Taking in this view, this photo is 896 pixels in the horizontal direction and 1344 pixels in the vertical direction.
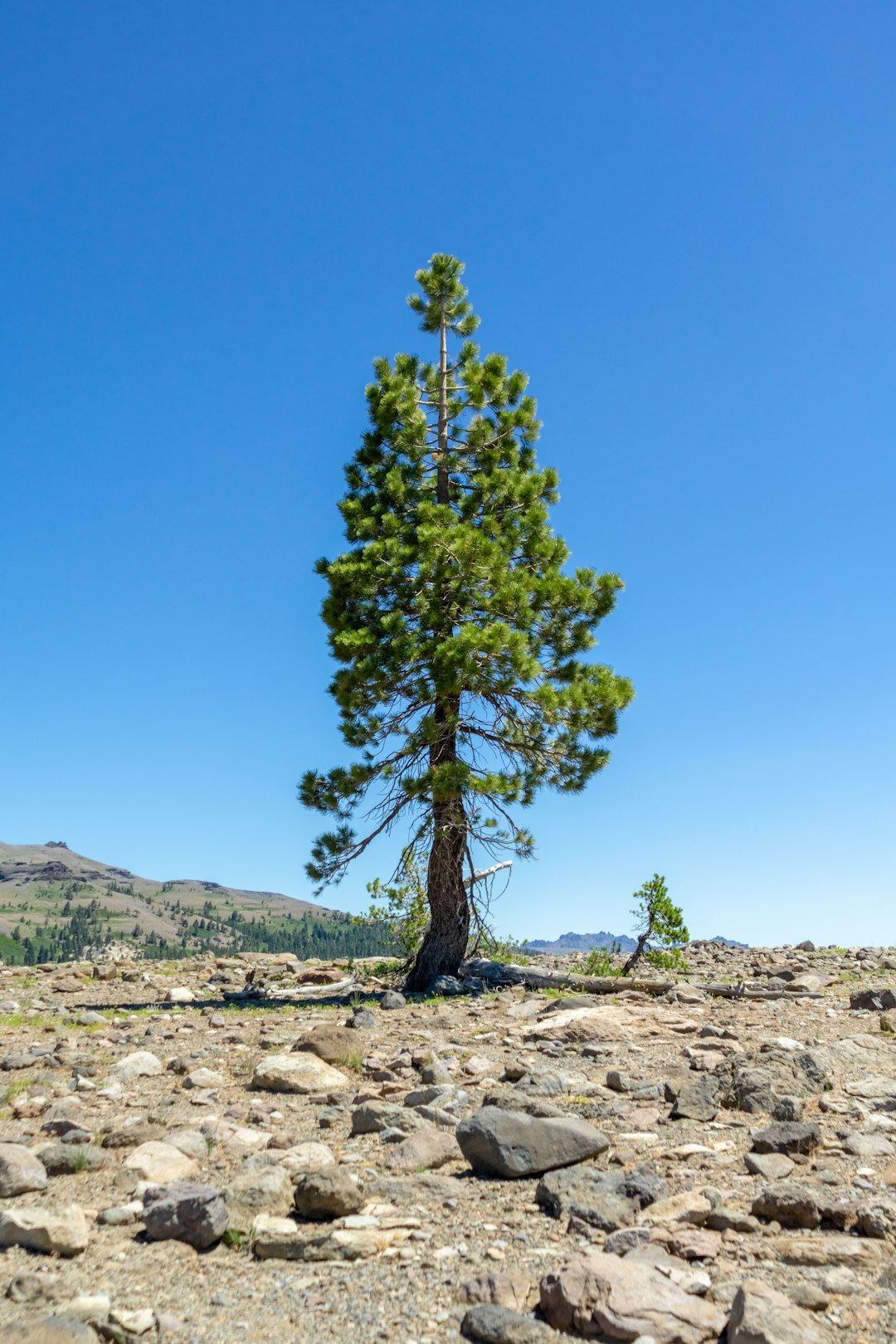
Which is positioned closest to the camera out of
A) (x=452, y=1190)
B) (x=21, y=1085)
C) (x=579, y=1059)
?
(x=452, y=1190)

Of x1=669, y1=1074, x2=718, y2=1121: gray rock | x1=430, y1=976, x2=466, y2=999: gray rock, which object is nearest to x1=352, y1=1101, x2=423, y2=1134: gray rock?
x1=669, y1=1074, x2=718, y2=1121: gray rock

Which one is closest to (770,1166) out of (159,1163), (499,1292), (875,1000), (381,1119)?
(499,1292)

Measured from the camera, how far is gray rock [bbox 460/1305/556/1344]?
370cm

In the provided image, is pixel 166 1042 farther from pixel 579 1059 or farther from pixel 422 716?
pixel 422 716

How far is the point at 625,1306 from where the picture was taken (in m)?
3.83

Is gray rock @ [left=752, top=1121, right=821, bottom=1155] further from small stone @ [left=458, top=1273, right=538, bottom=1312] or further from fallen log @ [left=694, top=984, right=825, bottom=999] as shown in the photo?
fallen log @ [left=694, top=984, right=825, bottom=999]

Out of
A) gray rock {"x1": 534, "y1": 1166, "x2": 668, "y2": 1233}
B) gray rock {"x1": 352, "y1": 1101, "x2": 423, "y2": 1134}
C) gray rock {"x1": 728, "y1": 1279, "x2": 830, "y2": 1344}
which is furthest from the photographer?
gray rock {"x1": 352, "y1": 1101, "x2": 423, "y2": 1134}

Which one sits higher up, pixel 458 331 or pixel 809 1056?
pixel 458 331

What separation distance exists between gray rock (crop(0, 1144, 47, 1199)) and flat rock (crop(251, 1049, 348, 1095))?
2.64 metres

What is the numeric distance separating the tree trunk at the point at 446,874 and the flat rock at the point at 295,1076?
8.25m

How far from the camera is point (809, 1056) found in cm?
802

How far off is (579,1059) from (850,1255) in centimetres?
471

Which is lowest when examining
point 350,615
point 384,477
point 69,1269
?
point 69,1269

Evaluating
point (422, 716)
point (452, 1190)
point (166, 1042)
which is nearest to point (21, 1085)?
point (166, 1042)
